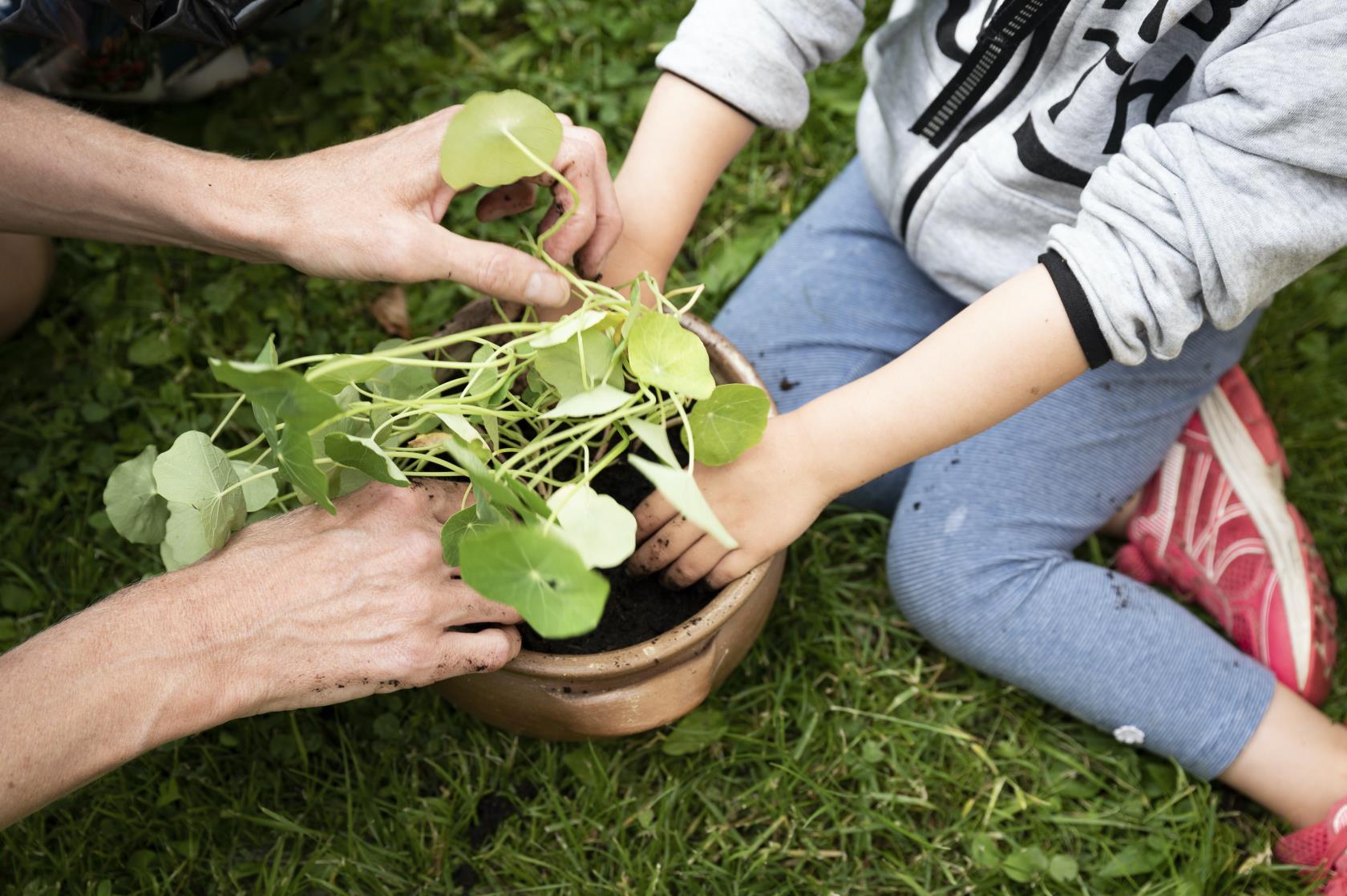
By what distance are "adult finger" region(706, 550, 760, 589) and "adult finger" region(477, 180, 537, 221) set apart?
0.38m

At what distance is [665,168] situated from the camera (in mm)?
1085

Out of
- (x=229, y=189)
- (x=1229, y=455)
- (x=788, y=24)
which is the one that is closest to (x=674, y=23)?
(x=788, y=24)

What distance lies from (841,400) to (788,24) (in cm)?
41

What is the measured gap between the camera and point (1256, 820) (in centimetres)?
119

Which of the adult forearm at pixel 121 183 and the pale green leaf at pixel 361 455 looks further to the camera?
the adult forearm at pixel 121 183

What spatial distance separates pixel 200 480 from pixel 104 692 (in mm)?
182

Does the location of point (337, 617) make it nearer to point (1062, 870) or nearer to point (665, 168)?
point (665, 168)

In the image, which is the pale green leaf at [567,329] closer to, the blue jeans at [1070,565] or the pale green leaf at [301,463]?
the pale green leaf at [301,463]

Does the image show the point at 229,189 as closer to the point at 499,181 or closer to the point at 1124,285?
the point at 499,181

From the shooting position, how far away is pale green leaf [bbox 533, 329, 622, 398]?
0.79 meters

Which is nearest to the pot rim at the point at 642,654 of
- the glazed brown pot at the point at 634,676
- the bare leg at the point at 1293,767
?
the glazed brown pot at the point at 634,676

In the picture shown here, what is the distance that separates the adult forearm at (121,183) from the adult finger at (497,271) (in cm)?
19

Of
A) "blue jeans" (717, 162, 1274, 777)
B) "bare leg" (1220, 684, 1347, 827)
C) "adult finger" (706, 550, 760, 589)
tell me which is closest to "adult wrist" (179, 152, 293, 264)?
"adult finger" (706, 550, 760, 589)

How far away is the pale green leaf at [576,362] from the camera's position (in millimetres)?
794
